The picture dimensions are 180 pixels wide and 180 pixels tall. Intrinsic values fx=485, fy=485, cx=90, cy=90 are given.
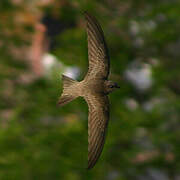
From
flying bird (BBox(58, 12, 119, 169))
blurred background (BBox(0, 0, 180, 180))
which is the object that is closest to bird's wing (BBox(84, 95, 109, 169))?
flying bird (BBox(58, 12, 119, 169))

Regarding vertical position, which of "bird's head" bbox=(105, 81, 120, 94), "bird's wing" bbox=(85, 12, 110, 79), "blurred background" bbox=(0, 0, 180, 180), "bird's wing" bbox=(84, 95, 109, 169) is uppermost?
"blurred background" bbox=(0, 0, 180, 180)

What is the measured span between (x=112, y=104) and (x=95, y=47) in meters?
6.80

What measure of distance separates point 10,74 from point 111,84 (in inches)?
325

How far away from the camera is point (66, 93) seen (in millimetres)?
836

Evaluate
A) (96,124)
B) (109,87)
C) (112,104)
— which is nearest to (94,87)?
(109,87)

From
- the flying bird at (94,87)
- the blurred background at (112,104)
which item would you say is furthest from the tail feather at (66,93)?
the blurred background at (112,104)

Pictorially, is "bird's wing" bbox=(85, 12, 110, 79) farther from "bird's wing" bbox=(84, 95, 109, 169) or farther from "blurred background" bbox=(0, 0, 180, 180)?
"blurred background" bbox=(0, 0, 180, 180)

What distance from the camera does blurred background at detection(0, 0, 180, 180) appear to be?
727cm

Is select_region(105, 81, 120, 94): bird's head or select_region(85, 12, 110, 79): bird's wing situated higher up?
select_region(85, 12, 110, 79): bird's wing

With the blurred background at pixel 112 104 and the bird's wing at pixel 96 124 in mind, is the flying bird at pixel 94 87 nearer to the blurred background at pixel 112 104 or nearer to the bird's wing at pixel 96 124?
the bird's wing at pixel 96 124

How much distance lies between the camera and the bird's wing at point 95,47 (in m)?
0.82

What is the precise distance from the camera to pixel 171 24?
7.54m

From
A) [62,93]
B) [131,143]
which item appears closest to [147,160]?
[131,143]

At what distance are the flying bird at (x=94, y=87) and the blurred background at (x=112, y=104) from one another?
5.65 meters
